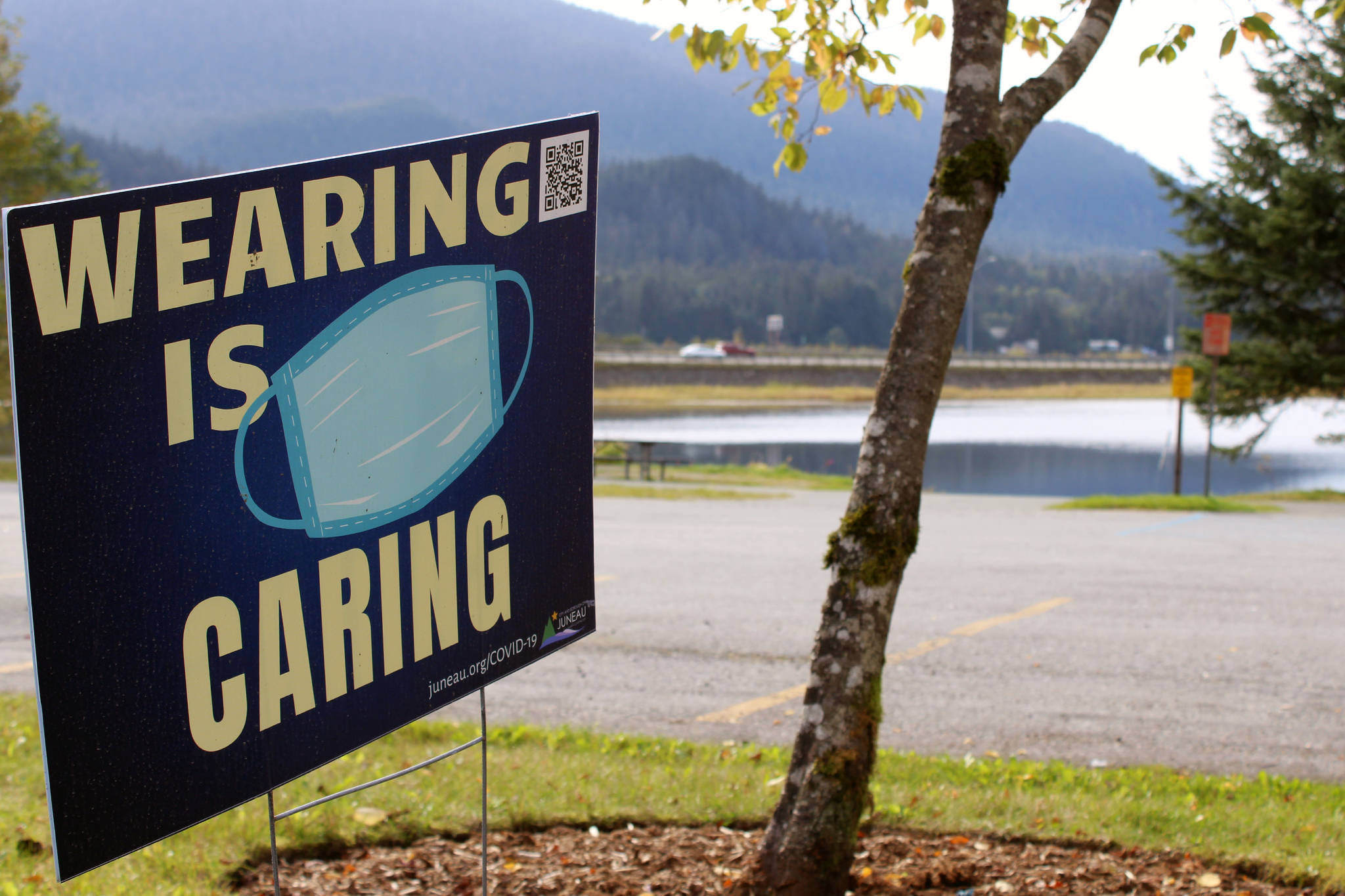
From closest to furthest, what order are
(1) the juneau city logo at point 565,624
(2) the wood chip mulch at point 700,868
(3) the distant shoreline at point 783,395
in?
(1) the juneau city logo at point 565,624, (2) the wood chip mulch at point 700,868, (3) the distant shoreline at point 783,395

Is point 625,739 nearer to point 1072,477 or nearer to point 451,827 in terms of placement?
point 451,827

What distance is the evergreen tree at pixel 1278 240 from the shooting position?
2219cm

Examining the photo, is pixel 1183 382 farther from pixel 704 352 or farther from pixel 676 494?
pixel 704 352

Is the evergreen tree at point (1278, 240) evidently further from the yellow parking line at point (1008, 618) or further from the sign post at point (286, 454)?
the sign post at point (286, 454)

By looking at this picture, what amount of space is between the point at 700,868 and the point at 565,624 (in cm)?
109

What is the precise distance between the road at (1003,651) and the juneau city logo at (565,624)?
2.68 meters

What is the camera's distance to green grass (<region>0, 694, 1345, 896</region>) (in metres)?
3.38

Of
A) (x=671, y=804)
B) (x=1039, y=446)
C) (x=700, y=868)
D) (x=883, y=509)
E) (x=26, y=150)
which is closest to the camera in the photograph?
(x=883, y=509)

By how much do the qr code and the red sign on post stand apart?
1905cm

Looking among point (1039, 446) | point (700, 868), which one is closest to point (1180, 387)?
point (700, 868)

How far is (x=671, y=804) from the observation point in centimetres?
388

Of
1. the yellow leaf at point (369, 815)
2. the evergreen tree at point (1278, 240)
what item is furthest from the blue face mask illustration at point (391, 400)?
the evergreen tree at point (1278, 240)

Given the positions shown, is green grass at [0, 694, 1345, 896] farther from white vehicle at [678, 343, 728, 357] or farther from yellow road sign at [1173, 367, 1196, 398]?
white vehicle at [678, 343, 728, 357]

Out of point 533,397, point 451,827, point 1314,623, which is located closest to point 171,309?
point 533,397
